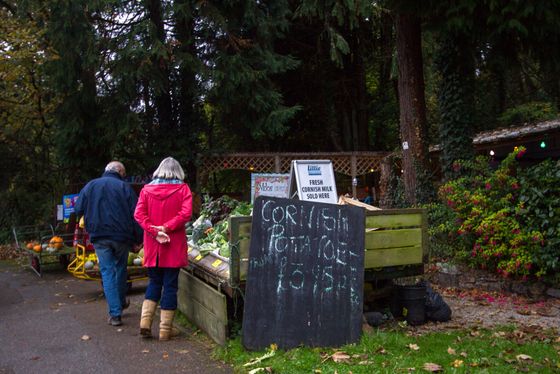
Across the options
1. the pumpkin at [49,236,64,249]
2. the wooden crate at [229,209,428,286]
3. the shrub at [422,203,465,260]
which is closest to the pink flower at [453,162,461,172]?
the shrub at [422,203,465,260]

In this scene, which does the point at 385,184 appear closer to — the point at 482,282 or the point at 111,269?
the point at 482,282

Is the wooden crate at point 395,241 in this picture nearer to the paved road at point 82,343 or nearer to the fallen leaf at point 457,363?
the fallen leaf at point 457,363

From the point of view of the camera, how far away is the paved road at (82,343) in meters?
5.00

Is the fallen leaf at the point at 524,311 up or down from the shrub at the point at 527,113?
down

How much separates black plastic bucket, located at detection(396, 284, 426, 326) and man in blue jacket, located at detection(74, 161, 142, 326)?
3.22 meters

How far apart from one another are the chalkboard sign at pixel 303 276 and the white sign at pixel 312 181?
208cm

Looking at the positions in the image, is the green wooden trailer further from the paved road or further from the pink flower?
the pink flower

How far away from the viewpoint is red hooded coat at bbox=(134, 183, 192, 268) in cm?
567

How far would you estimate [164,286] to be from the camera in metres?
5.79

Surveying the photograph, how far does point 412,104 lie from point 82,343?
7782mm

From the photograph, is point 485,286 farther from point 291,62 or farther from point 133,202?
point 291,62

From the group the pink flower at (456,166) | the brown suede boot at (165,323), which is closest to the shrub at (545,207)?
the pink flower at (456,166)

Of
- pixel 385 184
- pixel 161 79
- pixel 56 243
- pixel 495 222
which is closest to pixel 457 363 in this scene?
pixel 495 222

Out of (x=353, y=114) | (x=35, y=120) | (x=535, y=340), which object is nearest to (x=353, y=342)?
(x=535, y=340)
